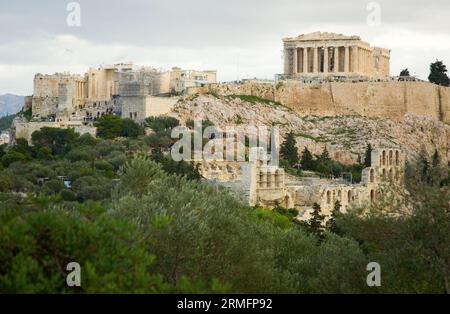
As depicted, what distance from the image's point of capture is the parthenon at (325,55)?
88688mm

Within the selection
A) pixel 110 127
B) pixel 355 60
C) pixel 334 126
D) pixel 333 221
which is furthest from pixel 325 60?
pixel 333 221

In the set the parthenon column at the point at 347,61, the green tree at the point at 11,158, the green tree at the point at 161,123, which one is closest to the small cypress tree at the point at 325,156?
the green tree at the point at 161,123

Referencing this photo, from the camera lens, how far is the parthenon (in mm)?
88688

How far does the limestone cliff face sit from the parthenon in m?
5.78

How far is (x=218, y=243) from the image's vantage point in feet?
95.8

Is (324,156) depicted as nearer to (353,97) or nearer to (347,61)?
(353,97)

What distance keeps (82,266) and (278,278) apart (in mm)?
8483

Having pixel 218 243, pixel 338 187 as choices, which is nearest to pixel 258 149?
pixel 338 187

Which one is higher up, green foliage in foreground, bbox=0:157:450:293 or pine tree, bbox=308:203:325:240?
green foliage in foreground, bbox=0:157:450:293

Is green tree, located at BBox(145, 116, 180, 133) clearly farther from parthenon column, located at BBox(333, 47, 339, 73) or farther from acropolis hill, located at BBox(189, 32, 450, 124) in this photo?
parthenon column, located at BBox(333, 47, 339, 73)

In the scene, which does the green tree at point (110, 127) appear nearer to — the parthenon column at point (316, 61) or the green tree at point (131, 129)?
the green tree at point (131, 129)

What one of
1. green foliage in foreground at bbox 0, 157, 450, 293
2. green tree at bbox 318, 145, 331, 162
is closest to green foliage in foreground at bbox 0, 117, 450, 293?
green foliage in foreground at bbox 0, 157, 450, 293

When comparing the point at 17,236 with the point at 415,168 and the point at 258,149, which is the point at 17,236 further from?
the point at 258,149
